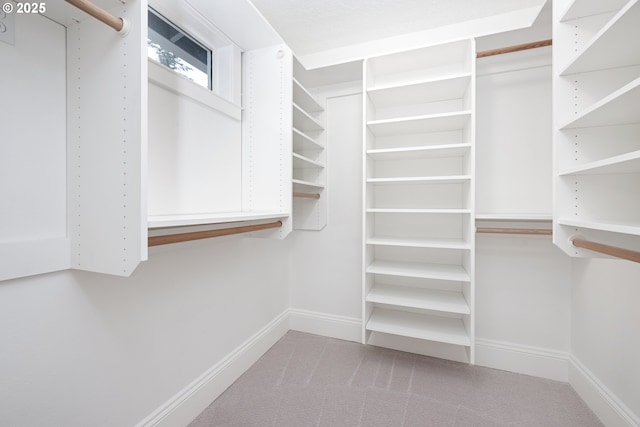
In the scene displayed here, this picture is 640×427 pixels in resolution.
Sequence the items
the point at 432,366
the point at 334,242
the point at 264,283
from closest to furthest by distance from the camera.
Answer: the point at 432,366, the point at 264,283, the point at 334,242

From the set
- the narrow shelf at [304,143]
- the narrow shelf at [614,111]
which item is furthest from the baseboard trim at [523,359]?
the narrow shelf at [304,143]

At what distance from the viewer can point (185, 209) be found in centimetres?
144

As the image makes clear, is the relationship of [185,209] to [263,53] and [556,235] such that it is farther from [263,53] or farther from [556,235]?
[556,235]

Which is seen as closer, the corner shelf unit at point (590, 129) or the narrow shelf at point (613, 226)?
the narrow shelf at point (613, 226)

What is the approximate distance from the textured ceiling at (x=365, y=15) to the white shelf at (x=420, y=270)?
178 cm

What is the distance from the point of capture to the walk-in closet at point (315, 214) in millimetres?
892

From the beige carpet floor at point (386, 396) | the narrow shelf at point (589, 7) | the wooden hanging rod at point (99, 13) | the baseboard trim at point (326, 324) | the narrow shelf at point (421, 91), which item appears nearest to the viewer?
the wooden hanging rod at point (99, 13)

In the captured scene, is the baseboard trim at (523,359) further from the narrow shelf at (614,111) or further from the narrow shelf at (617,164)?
the narrow shelf at (614,111)

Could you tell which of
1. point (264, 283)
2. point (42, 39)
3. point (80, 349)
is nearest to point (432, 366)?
point (264, 283)

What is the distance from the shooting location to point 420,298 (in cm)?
191

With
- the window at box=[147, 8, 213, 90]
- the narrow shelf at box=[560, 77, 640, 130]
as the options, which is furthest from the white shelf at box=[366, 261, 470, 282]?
the window at box=[147, 8, 213, 90]

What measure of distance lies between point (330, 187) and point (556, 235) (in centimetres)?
161

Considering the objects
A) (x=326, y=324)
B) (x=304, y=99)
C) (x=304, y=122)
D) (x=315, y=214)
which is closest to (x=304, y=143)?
(x=304, y=122)

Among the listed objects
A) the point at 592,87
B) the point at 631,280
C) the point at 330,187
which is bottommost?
the point at 631,280
